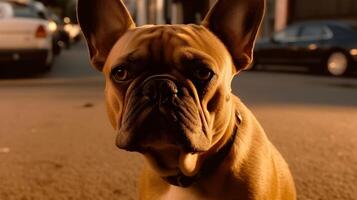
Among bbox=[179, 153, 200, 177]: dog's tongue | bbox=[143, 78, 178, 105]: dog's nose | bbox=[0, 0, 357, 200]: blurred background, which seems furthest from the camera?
bbox=[0, 0, 357, 200]: blurred background

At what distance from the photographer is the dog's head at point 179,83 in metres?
2.04

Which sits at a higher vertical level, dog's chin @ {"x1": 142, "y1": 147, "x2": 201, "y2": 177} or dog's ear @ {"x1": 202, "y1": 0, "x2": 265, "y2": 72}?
dog's ear @ {"x1": 202, "y1": 0, "x2": 265, "y2": 72}

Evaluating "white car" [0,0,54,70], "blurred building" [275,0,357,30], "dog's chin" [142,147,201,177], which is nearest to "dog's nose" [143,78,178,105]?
"dog's chin" [142,147,201,177]

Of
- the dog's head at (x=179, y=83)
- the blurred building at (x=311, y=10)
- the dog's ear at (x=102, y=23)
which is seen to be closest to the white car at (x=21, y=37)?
the dog's ear at (x=102, y=23)

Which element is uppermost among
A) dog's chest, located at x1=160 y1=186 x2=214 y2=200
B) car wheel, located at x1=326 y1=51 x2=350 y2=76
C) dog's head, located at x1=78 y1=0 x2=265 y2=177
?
dog's head, located at x1=78 y1=0 x2=265 y2=177

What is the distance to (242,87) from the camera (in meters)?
9.46

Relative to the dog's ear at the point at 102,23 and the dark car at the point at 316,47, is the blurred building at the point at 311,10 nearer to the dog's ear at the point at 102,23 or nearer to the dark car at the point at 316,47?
the dark car at the point at 316,47

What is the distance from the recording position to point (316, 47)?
41.7ft

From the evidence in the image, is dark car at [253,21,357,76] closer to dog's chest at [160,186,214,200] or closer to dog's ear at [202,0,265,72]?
dog's ear at [202,0,265,72]

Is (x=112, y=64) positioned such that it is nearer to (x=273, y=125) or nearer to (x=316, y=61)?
(x=273, y=125)

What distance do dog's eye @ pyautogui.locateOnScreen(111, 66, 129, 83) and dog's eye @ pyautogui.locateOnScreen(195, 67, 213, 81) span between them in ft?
0.95

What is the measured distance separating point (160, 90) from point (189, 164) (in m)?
0.35

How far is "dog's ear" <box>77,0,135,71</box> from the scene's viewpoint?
2510 millimetres

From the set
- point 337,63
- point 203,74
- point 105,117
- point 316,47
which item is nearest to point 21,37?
point 105,117
